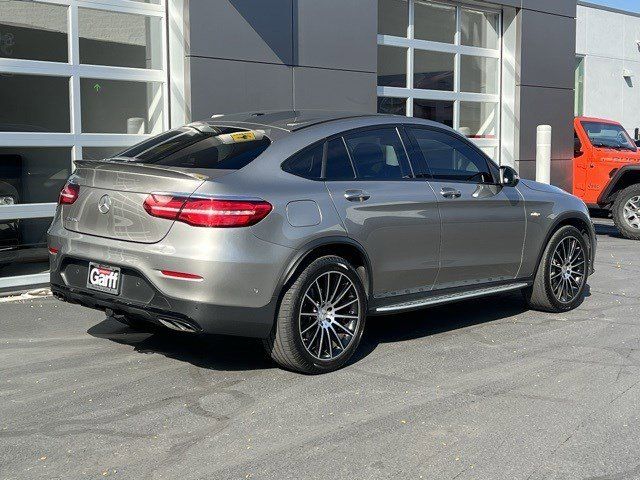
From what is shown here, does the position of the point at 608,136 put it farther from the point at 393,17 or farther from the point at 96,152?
the point at 96,152

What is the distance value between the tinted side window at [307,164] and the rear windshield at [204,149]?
193 millimetres

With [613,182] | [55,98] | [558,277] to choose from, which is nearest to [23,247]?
[55,98]

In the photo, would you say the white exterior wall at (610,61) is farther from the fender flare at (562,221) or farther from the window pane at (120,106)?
the fender flare at (562,221)

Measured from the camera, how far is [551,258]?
724 centimetres

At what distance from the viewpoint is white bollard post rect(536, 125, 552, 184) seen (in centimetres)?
1382

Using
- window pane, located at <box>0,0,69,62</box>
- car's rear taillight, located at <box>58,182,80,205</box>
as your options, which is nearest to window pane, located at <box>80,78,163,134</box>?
window pane, located at <box>0,0,69,62</box>

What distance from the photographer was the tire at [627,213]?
43.0 ft

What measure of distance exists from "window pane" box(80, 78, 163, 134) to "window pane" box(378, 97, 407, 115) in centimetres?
353

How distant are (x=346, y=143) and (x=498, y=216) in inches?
60.9

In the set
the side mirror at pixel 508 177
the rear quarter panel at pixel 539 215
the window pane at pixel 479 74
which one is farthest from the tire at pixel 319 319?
the window pane at pixel 479 74

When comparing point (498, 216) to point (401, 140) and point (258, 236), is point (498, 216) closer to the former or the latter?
point (401, 140)

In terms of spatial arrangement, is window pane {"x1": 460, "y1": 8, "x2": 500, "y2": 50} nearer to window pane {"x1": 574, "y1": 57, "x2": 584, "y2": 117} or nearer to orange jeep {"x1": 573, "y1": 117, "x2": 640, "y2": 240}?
orange jeep {"x1": 573, "y1": 117, "x2": 640, "y2": 240}

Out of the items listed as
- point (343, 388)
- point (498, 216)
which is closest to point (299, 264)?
point (343, 388)

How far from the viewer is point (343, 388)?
16.9 ft
